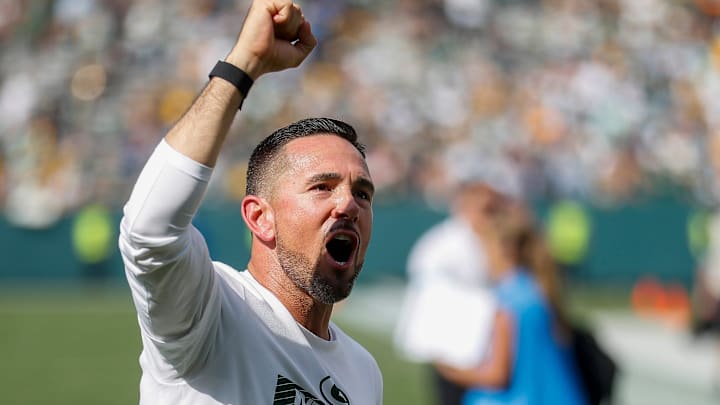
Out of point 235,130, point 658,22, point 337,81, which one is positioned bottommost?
point 235,130

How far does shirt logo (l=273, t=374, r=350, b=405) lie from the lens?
2879 mm

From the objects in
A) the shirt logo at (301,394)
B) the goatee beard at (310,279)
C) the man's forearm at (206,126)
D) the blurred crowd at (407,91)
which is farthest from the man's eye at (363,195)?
the blurred crowd at (407,91)

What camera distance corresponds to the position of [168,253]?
2.55 metres

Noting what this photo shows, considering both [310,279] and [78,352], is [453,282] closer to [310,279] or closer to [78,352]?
[310,279]

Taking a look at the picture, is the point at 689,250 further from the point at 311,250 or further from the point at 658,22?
the point at 311,250

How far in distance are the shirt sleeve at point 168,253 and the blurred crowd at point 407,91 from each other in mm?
15623

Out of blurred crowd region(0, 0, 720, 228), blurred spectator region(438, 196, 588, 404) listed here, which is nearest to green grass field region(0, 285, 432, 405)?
blurred crowd region(0, 0, 720, 228)

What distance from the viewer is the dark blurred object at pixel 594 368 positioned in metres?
6.05

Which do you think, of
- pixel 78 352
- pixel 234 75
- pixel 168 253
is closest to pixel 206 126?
pixel 234 75

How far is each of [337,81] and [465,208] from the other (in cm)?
1370

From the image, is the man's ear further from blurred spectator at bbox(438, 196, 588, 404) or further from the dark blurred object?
the dark blurred object

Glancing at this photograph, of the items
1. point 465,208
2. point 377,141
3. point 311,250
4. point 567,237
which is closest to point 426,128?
point 377,141

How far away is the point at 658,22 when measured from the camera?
22781mm

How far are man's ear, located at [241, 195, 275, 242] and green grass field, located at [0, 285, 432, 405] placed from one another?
7.47 metres
